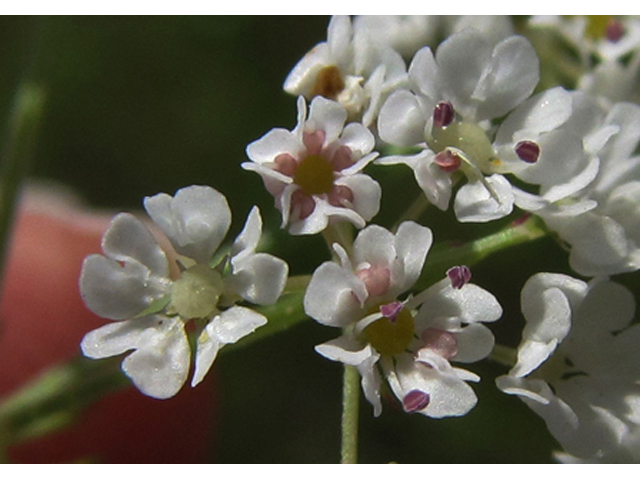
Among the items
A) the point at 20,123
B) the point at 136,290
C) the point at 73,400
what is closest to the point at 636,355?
the point at 136,290

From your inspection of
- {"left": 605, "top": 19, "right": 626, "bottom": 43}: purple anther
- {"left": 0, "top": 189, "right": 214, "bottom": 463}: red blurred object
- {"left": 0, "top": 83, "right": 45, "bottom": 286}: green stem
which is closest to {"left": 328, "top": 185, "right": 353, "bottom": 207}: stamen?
{"left": 0, "top": 83, "right": 45, "bottom": 286}: green stem

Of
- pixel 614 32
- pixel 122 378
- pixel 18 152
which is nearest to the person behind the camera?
pixel 122 378

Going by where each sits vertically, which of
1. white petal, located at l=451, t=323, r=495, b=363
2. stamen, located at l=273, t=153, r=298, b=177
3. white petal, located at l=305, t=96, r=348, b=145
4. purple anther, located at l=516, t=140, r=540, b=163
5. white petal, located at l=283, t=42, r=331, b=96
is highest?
white petal, located at l=283, t=42, r=331, b=96

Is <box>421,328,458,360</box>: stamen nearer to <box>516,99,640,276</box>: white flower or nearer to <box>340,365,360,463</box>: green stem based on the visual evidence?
<box>340,365,360,463</box>: green stem

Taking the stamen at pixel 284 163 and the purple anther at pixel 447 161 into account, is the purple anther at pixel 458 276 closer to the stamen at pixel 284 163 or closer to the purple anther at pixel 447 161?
the purple anther at pixel 447 161

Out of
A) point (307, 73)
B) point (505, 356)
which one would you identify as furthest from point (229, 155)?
point (505, 356)

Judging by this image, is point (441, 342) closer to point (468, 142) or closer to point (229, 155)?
point (468, 142)
